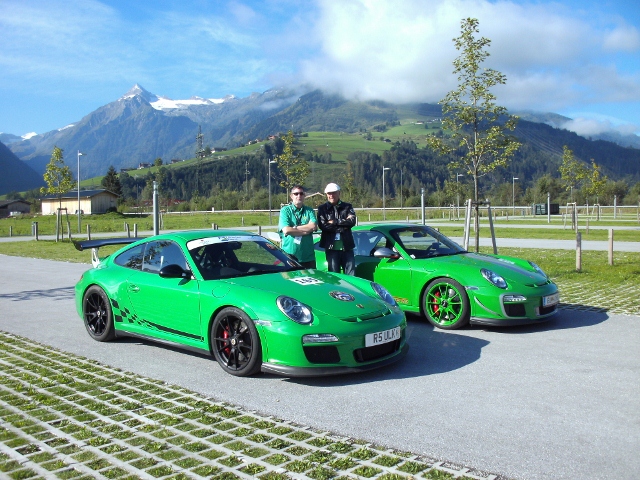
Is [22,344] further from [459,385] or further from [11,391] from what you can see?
[459,385]

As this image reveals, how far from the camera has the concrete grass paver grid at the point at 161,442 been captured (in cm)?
354

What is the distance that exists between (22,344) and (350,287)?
4081mm

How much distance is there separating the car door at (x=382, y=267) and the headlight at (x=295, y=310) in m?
2.85

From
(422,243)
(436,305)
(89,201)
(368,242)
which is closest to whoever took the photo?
(436,305)

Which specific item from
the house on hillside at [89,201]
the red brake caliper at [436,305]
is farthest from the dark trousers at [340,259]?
the house on hillside at [89,201]

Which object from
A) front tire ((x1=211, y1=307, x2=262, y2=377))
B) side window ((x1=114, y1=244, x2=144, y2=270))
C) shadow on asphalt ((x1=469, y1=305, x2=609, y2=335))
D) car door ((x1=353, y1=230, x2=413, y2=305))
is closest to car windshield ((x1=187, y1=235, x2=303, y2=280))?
front tire ((x1=211, y1=307, x2=262, y2=377))

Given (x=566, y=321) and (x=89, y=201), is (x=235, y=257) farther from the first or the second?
(x=89, y=201)

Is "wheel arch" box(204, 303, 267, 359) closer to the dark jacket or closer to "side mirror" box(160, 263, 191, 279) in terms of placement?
"side mirror" box(160, 263, 191, 279)

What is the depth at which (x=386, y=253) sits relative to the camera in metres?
8.23

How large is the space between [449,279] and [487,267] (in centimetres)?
52

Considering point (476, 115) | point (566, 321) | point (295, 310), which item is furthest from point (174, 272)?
point (476, 115)

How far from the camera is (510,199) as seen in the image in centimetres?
9925

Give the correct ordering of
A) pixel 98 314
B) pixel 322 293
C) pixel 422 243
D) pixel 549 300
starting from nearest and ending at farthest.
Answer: pixel 322 293, pixel 98 314, pixel 549 300, pixel 422 243

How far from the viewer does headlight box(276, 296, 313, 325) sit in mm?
5371
